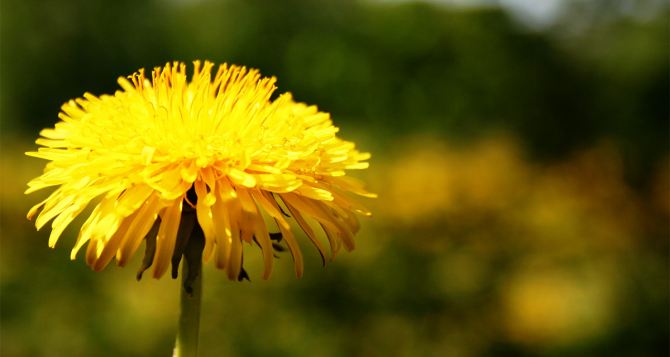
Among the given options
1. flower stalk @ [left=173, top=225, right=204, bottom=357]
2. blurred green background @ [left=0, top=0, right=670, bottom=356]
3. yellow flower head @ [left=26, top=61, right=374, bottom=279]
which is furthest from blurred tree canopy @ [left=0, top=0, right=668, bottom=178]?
flower stalk @ [left=173, top=225, right=204, bottom=357]

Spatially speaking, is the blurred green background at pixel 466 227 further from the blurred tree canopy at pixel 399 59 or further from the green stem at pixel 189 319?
the green stem at pixel 189 319

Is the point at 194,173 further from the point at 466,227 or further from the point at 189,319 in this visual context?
the point at 466,227

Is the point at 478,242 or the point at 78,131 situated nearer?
the point at 78,131

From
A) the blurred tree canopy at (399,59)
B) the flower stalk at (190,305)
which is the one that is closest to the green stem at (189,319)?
the flower stalk at (190,305)

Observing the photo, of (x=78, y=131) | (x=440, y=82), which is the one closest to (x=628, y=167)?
(x=440, y=82)

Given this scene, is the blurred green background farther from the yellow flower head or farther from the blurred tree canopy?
the yellow flower head

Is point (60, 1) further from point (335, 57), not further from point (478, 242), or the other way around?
point (478, 242)
